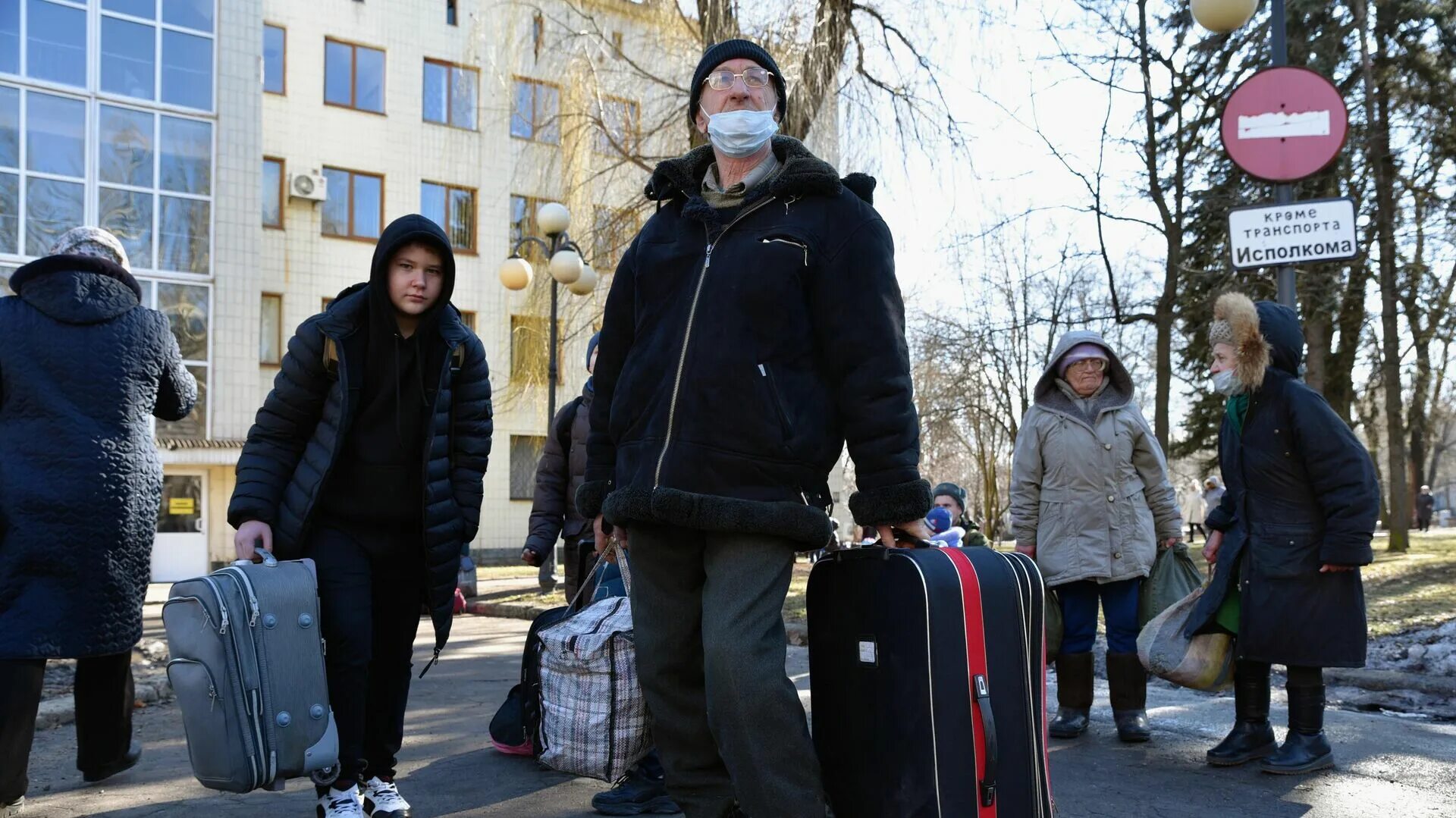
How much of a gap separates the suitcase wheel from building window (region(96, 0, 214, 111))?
2266 centimetres

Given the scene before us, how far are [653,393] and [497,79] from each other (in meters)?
14.7

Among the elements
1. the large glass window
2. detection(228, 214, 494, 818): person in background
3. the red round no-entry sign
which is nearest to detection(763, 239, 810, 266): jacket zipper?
detection(228, 214, 494, 818): person in background

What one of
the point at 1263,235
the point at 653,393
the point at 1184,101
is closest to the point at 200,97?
the point at 1184,101

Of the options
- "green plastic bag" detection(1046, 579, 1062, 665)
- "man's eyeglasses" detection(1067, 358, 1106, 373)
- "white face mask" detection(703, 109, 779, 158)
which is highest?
"white face mask" detection(703, 109, 779, 158)

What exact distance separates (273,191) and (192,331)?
432cm

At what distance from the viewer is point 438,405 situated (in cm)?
417

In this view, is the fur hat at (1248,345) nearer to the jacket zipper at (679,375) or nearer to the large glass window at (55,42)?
the jacket zipper at (679,375)

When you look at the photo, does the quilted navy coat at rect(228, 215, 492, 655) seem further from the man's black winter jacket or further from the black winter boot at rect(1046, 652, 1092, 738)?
the black winter boot at rect(1046, 652, 1092, 738)

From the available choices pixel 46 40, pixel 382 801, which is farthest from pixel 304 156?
pixel 382 801

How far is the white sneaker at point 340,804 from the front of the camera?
12.9 feet

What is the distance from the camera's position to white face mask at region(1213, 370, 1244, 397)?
213 inches

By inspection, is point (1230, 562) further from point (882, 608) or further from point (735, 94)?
point (735, 94)

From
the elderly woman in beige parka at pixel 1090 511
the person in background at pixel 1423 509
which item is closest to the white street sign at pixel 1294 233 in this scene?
the elderly woman in beige parka at pixel 1090 511

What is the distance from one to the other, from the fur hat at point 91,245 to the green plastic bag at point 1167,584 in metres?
4.75
